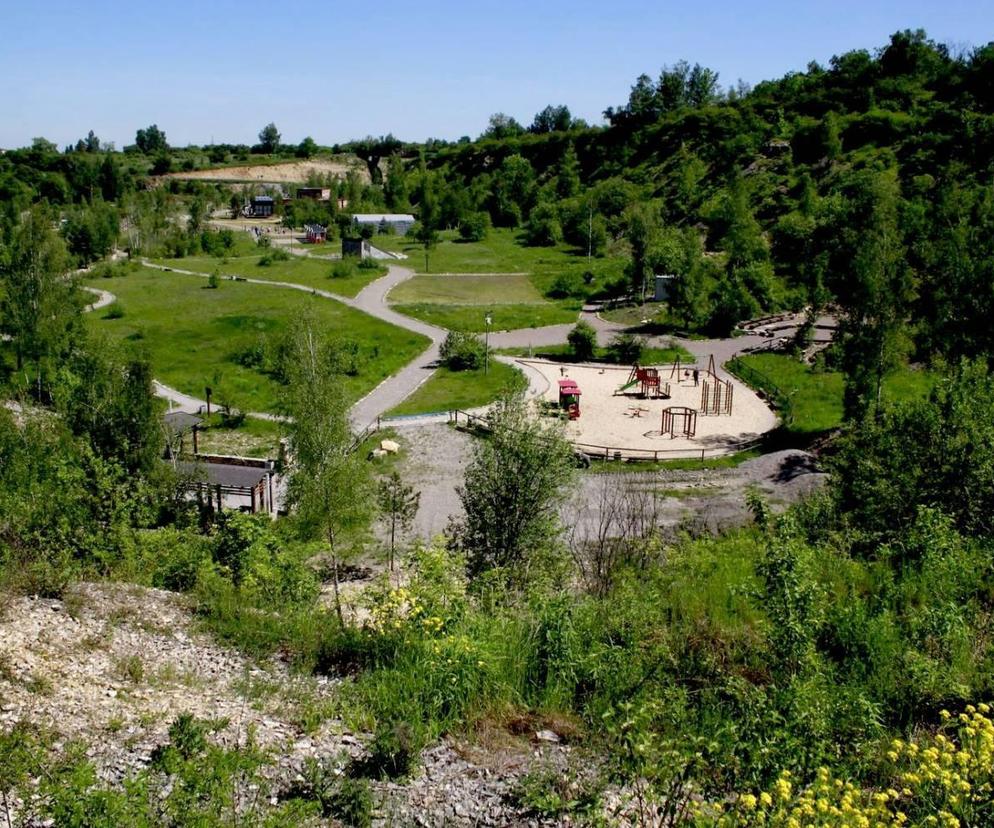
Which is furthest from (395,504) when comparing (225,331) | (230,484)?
(225,331)

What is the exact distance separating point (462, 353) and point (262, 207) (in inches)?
3128

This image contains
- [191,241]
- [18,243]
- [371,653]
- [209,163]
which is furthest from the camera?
[209,163]

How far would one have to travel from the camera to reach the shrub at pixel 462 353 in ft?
135

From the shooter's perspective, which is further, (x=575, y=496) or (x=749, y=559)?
(x=575, y=496)

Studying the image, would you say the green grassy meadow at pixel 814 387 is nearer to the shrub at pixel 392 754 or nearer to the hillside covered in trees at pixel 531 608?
the hillside covered in trees at pixel 531 608

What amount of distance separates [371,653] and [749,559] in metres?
6.51

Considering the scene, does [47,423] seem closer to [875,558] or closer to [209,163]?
[875,558]

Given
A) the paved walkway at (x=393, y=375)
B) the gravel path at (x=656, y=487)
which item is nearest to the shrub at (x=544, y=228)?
the paved walkway at (x=393, y=375)

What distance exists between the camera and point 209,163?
515 ft

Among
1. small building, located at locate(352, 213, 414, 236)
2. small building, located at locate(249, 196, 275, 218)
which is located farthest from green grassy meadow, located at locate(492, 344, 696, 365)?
small building, located at locate(249, 196, 275, 218)

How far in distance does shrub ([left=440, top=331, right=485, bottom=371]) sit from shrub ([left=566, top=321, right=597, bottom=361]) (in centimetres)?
464

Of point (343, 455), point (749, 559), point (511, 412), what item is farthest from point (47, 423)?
point (749, 559)

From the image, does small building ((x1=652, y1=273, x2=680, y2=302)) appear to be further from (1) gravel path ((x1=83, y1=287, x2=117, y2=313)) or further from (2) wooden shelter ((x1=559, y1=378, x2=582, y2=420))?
(1) gravel path ((x1=83, y1=287, x2=117, y2=313))

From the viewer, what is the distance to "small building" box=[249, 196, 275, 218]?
112 metres
